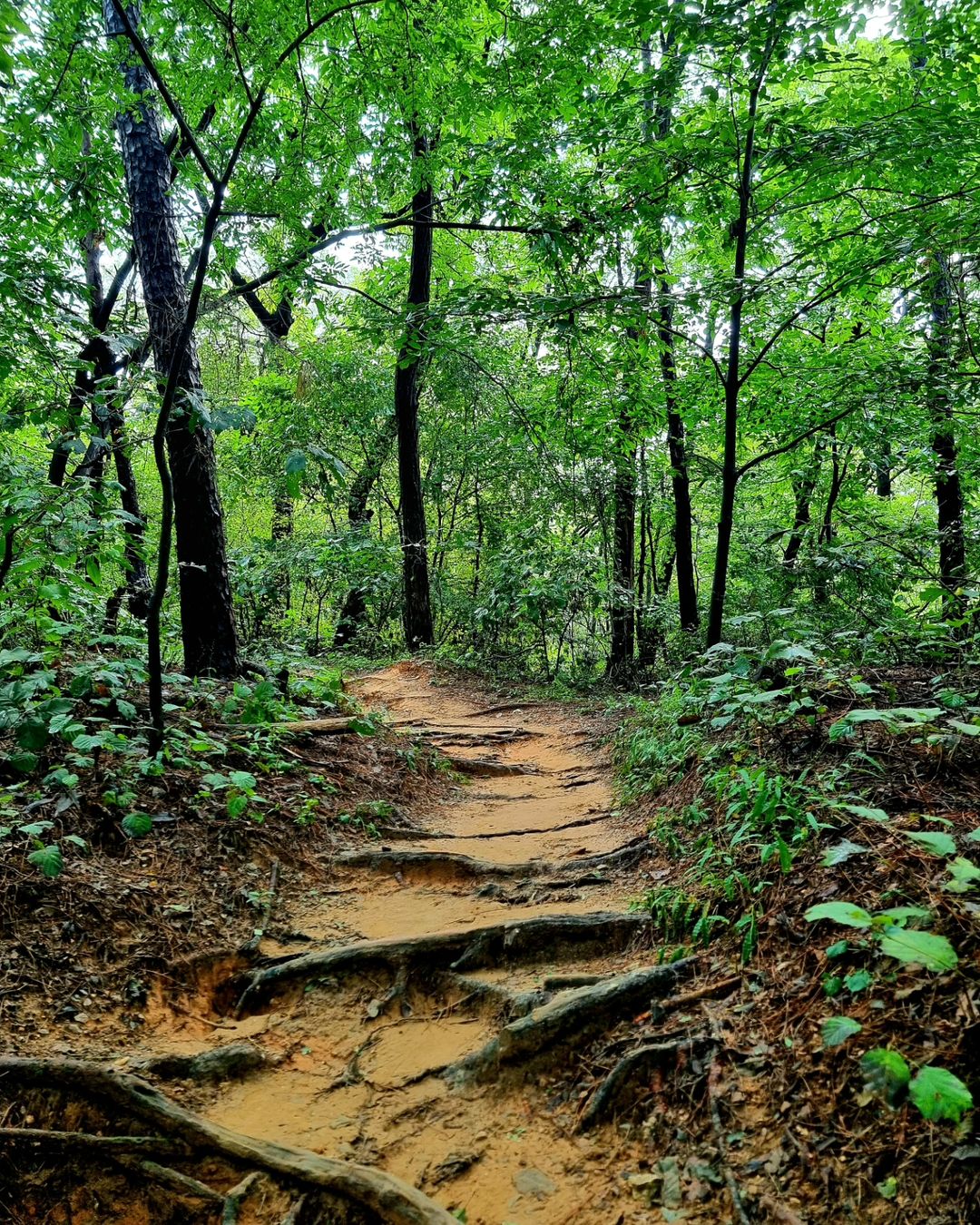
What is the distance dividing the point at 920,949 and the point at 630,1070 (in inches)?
51.2

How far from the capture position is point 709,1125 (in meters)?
2.37

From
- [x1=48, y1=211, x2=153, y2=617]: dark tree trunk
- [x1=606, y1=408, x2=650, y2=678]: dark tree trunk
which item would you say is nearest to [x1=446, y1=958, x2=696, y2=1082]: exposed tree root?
[x1=48, y1=211, x2=153, y2=617]: dark tree trunk

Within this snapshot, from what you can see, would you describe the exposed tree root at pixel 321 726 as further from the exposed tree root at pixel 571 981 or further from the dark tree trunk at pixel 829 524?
the dark tree trunk at pixel 829 524

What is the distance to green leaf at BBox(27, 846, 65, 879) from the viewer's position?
355 cm

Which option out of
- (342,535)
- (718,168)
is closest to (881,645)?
(718,168)

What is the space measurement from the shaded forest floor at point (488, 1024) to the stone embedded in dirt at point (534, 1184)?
13 millimetres

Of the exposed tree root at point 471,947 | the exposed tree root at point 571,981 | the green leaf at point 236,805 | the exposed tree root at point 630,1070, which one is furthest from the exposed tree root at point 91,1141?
→ the green leaf at point 236,805

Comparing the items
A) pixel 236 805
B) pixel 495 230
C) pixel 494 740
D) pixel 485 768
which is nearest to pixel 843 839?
pixel 236 805

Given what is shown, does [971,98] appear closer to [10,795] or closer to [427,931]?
[427,931]

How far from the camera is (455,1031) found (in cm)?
335

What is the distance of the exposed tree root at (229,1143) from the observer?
90.2 inches

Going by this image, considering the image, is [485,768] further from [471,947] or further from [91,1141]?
[91,1141]

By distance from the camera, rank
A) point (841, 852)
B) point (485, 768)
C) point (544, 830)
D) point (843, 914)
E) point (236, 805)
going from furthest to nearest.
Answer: point (485, 768)
point (544, 830)
point (236, 805)
point (841, 852)
point (843, 914)

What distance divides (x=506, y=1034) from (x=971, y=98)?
9.59 meters
